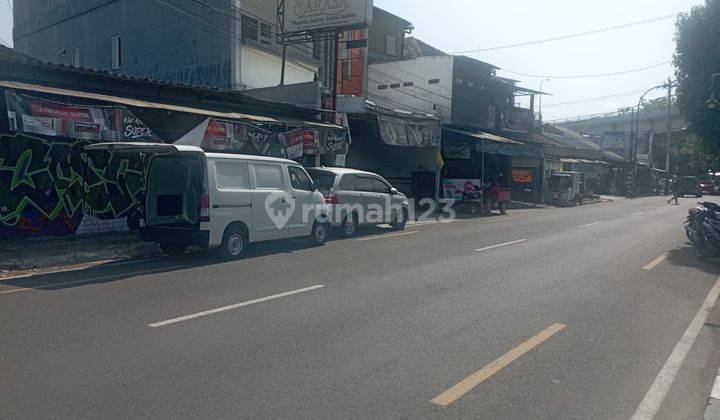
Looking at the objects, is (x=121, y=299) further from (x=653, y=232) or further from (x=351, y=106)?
(x=653, y=232)

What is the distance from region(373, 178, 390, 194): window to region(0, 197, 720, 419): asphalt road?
5.31m

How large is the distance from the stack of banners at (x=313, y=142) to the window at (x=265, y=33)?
7.86 meters

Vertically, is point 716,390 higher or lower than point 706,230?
lower

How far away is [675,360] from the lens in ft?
18.8

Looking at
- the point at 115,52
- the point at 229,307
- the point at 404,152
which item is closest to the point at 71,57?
the point at 115,52

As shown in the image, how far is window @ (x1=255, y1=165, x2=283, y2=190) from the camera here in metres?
11.7

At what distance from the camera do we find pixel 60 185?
499 inches

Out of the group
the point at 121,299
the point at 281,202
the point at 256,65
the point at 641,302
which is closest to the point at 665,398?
the point at 641,302

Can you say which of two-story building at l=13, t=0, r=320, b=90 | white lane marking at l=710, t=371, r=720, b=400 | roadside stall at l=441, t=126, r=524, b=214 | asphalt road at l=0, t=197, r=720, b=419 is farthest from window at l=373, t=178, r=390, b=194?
white lane marking at l=710, t=371, r=720, b=400

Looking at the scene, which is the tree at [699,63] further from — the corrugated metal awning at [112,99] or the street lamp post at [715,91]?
the corrugated metal awning at [112,99]

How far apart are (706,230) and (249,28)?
59.8 feet

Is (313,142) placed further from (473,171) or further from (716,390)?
(473,171)

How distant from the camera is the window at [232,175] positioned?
35.3 ft

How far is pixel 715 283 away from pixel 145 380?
9835 mm
